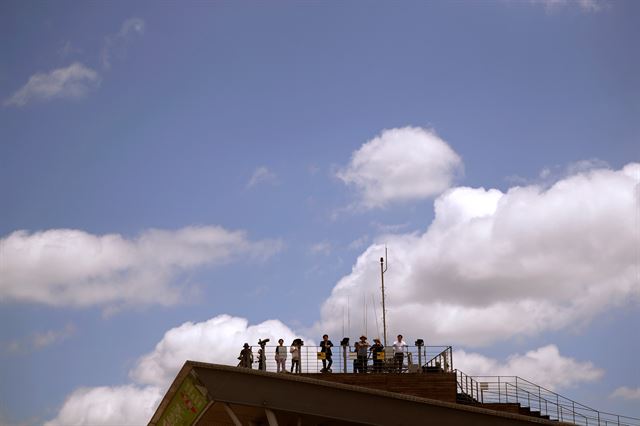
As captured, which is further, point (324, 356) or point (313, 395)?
point (324, 356)

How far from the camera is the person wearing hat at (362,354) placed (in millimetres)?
33562

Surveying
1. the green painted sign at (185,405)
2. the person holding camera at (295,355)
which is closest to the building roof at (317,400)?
the green painted sign at (185,405)

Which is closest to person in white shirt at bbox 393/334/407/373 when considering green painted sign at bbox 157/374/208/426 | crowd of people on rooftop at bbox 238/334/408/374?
crowd of people on rooftop at bbox 238/334/408/374

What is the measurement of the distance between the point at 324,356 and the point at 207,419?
21.1 ft

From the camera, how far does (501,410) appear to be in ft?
107

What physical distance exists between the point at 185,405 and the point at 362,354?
6.80 metres

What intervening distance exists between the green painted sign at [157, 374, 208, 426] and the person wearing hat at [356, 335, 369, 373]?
242 inches

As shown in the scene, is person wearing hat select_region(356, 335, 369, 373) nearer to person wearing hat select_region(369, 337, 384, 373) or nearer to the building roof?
person wearing hat select_region(369, 337, 384, 373)

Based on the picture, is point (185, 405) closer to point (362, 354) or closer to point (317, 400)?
point (317, 400)

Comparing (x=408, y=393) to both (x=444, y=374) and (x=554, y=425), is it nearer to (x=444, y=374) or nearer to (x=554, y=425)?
(x=444, y=374)

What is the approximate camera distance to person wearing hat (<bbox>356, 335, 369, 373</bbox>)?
110 feet

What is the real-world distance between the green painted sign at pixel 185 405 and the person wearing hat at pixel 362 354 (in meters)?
6.16

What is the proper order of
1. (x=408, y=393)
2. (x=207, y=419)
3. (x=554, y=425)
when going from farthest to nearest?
(x=207, y=419) → (x=408, y=393) → (x=554, y=425)

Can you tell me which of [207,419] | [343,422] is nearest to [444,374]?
[343,422]
